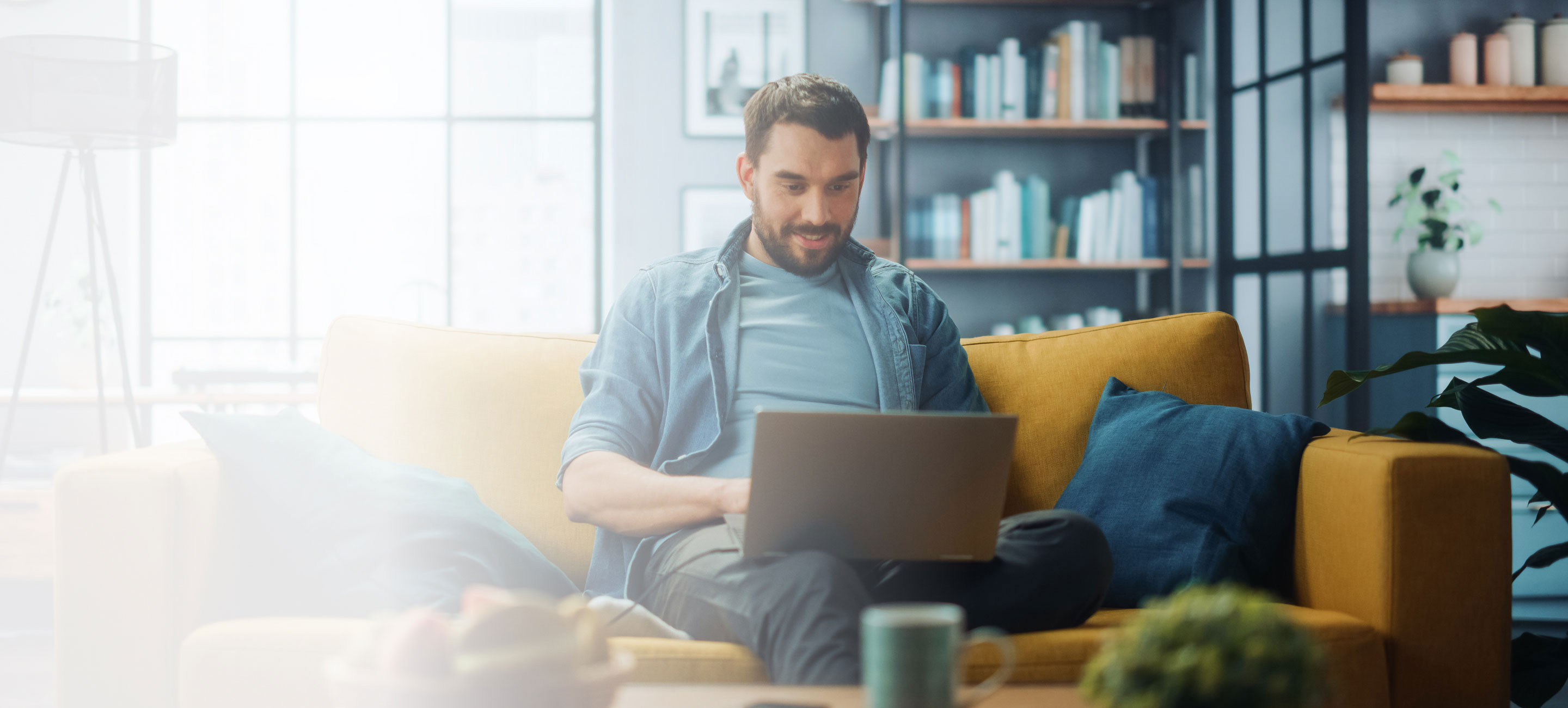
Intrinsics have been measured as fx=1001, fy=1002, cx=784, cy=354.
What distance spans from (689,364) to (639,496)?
256 millimetres

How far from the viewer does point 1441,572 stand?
3.99 ft

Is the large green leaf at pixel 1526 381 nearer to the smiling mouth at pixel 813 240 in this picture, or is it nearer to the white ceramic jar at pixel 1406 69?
the smiling mouth at pixel 813 240

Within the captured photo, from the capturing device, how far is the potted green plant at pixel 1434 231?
3.27m

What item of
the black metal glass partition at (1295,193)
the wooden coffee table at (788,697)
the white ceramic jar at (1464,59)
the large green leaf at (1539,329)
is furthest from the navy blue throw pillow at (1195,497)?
the white ceramic jar at (1464,59)

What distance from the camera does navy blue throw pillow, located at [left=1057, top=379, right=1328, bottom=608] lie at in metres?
1.39

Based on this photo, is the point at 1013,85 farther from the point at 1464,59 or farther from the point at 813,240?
the point at 813,240

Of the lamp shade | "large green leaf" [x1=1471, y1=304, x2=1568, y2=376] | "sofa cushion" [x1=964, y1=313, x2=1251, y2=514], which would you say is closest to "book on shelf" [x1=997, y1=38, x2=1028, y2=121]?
"sofa cushion" [x1=964, y1=313, x2=1251, y2=514]

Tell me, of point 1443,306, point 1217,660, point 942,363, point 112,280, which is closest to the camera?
point 1217,660

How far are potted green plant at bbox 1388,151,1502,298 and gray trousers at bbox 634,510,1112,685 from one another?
2.70 metres

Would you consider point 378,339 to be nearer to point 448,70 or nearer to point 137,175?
point 448,70

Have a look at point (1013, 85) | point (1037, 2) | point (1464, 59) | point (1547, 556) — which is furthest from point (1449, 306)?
point (1547, 556)

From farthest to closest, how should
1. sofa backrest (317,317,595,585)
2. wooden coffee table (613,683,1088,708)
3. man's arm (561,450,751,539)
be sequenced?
sofa backrest (317,317,595,585)
man's arm (561,450,751,539)
wooden coffee table (613,683,1088,708)

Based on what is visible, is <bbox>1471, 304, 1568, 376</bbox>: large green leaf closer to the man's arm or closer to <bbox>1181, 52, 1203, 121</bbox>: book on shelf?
the man's arm

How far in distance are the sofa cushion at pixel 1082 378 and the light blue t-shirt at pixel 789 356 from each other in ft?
0.99
